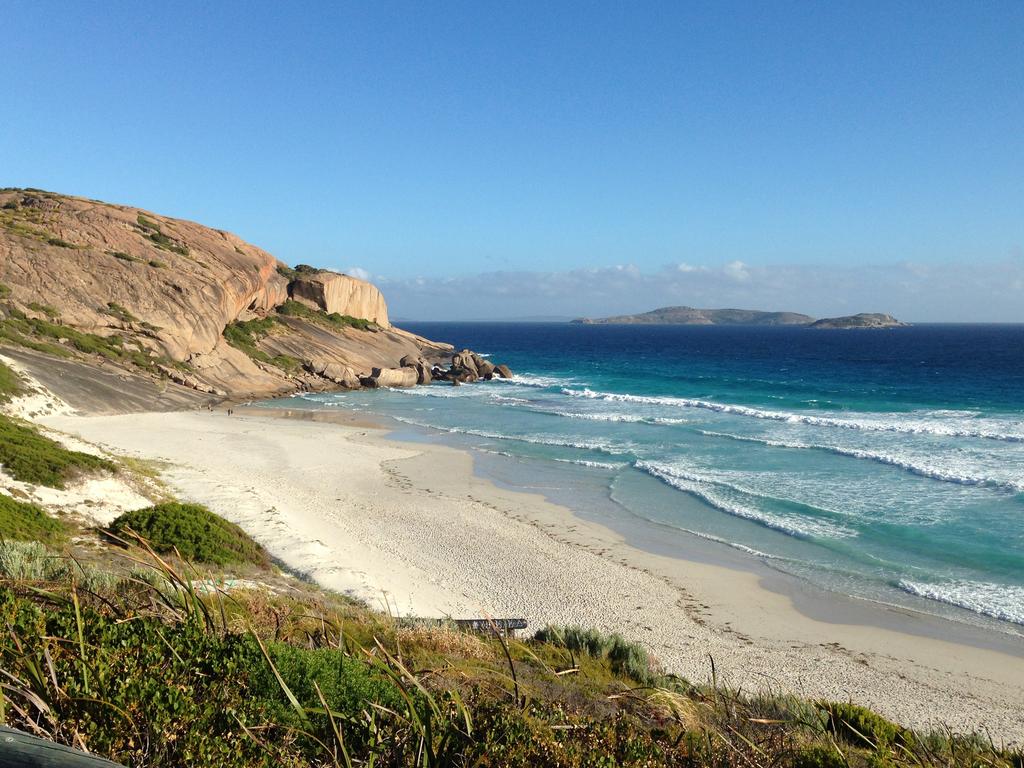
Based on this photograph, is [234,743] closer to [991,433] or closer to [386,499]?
[386,499]

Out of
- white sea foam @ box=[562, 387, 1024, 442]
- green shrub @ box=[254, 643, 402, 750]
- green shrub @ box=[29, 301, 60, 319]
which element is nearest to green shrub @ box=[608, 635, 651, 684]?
green shrub @ box=[254, 643, 402, 750]

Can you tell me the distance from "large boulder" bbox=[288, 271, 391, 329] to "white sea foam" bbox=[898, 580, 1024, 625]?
54932 millimetres

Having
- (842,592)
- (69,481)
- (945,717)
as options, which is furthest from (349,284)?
(945,717)

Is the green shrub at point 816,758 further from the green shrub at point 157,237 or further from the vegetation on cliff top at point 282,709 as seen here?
the green shrub at point 157,237

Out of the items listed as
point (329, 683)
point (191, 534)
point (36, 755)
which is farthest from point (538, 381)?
point (36, 755)

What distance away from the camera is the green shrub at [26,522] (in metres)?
10.9

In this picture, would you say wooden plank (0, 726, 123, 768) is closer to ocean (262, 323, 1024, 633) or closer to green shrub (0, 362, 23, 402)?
ocean (262, 323, 1024, 633)

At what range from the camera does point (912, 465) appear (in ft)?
86.3

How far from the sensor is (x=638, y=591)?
15.0 m

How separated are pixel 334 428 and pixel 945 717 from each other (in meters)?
28.9

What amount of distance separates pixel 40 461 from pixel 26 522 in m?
4.28

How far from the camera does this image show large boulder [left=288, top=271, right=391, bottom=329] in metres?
62.5

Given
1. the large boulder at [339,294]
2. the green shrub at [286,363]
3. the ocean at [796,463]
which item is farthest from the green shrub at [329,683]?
the large boulder at [339,294]

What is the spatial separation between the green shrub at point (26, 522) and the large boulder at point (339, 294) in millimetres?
51394
